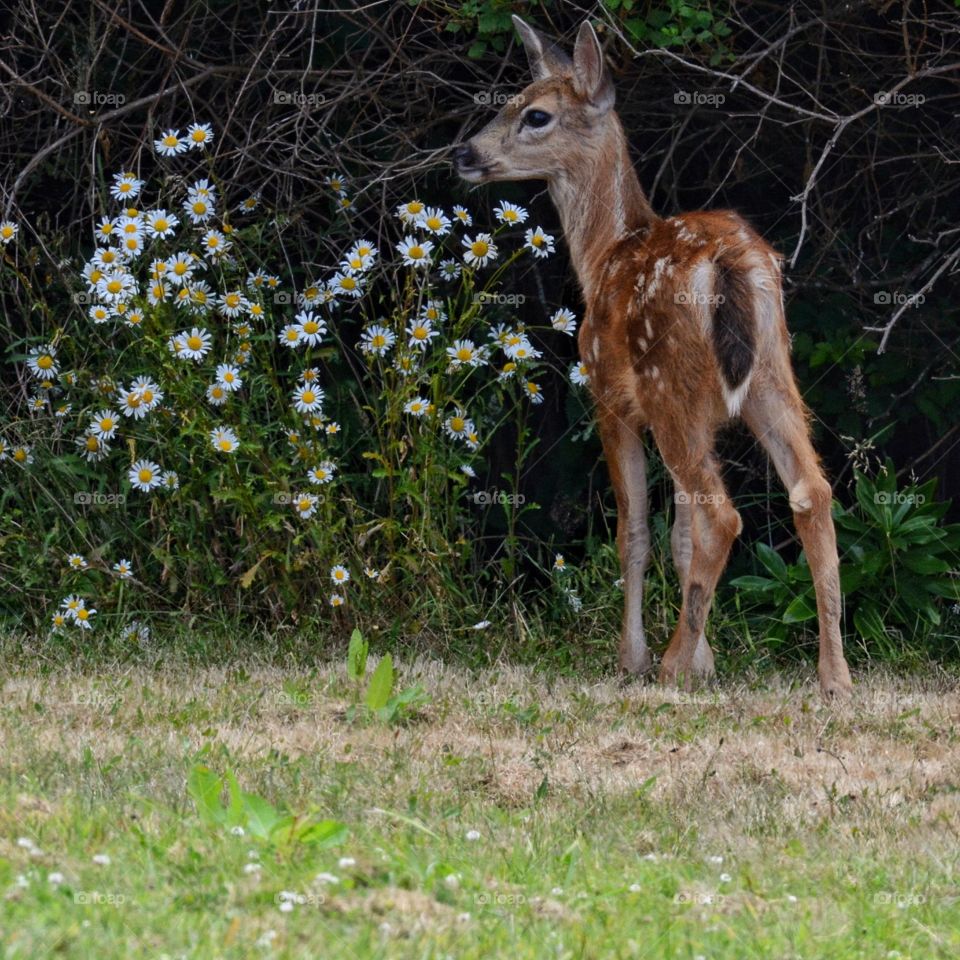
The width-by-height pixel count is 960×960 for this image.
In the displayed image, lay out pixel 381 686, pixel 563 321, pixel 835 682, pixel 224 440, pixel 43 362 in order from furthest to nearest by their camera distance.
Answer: pixel 563 321, pixel 43 362, pixel 224 440, pixel 835 682, pixel 381 686

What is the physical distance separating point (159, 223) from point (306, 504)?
4.36ft

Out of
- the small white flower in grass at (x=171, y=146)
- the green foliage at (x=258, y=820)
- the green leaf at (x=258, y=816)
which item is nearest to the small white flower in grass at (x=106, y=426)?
the small white flower in grass at (x=171, y=146)

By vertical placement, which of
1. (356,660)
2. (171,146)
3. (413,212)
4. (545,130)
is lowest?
(356,660)

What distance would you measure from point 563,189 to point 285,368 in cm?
168

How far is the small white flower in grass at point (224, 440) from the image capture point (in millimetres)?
6578

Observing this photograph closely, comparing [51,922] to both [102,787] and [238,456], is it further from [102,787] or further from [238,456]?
[238,456]

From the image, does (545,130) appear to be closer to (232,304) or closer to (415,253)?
(415,253)

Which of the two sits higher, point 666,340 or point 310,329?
point 666,340

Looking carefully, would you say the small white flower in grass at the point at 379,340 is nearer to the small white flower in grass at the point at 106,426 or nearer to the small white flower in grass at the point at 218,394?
the small white flower in grass at the point at 218,394

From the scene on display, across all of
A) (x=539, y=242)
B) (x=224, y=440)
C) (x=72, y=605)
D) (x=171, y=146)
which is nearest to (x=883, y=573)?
(x=539, y=242)

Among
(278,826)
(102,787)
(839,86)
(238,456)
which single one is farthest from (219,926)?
(839,86)

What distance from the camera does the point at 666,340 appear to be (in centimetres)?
612

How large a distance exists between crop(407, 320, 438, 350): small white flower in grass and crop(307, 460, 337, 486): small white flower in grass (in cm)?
60

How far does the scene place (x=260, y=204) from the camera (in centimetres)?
780
